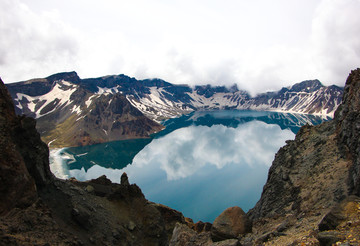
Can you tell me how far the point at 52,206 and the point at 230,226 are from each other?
70.3 feet

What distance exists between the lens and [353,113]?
27141 mm

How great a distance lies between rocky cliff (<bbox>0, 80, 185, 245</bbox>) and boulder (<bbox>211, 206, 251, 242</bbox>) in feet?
44.9

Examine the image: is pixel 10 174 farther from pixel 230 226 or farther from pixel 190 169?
pixel 190 169

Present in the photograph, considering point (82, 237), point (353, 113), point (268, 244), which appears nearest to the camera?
point (268, 244)


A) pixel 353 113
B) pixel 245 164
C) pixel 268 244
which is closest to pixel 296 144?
pixel 353 113

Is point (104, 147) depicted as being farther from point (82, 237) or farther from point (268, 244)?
point (268, 244)

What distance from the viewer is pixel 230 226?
1958cm

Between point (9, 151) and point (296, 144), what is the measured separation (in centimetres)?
4279

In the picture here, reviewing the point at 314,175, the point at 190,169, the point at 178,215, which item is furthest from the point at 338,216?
the point at 190,169

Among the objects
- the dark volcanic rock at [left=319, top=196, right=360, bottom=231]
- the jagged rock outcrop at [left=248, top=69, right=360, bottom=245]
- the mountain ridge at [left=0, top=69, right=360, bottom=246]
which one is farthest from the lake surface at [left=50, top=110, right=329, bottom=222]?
the dark volcanic rock at [left=319, top=196, right=360, bottom=231]

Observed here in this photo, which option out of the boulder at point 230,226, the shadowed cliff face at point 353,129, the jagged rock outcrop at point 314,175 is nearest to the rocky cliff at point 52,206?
the boulder at point 230,226

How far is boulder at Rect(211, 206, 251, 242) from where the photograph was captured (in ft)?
63.1

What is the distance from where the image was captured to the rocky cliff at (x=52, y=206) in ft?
62.2

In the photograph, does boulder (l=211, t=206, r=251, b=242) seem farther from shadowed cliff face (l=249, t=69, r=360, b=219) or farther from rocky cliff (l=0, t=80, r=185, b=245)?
rocky cliff (l=0, t=80, r=185, b=245)
